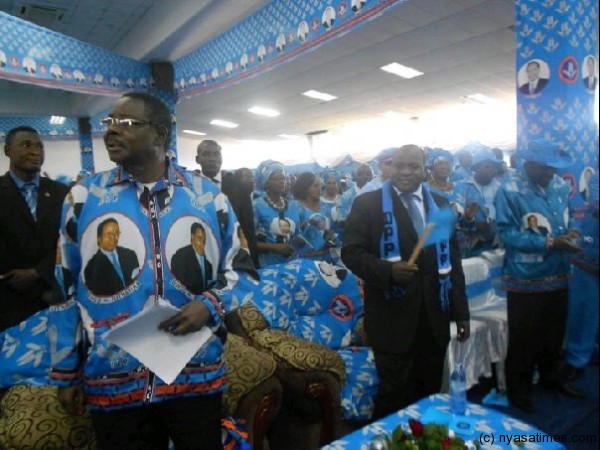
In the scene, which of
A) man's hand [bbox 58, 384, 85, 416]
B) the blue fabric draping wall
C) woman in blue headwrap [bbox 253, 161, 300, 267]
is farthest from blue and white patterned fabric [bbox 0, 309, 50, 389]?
the blue fabric draping wall

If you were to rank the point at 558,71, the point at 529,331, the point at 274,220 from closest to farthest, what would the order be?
the point at 529,331 → the point at 558,71 → the point at 274,220

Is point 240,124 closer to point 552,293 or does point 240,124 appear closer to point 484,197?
point 484,197

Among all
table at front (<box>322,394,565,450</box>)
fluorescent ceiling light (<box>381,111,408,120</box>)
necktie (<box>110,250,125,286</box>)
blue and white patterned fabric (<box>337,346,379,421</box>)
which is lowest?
blue and white patterned fabric (<box>337,346,379,421</box>)

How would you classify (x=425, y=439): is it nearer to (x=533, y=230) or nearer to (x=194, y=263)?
(x=194, y=263)

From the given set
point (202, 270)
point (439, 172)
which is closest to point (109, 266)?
point (202, 270)

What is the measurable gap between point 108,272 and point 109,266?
0.01 meters

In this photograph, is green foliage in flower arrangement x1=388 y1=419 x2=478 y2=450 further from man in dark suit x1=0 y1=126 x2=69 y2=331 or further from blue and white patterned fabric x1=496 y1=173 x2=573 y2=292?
man in dark suit x1=0 y1=126 x2=69 y2=331

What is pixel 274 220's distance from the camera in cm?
328

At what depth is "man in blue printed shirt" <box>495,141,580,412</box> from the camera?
236 cm

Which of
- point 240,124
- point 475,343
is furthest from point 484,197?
point 240,124

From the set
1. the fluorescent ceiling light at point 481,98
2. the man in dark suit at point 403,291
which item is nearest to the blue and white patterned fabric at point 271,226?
the man in dark suit at point 403,291

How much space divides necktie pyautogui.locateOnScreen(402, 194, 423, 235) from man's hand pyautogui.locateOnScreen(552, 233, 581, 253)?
0.89 meters

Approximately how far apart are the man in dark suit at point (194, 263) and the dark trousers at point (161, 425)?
0.29 meters

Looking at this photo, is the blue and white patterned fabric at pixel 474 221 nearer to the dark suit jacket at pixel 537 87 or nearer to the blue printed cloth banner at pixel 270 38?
the dark suit jacket at pixel 537 87
